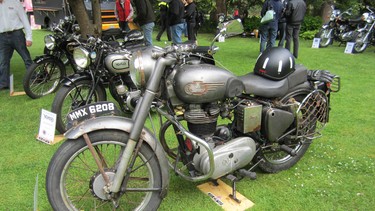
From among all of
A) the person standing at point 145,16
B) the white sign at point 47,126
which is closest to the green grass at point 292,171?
the white sign at point 47,126

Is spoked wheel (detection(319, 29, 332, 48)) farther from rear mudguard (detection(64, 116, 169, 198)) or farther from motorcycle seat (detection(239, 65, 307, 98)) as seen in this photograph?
rear mudguard (detection(64, 116, 169, 198))

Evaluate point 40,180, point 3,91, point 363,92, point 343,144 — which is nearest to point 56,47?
point 3,91

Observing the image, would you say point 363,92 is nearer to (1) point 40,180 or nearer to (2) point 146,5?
(2) point 146,5

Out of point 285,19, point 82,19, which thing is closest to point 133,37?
point 82,19

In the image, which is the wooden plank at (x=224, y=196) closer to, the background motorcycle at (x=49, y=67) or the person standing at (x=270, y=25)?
the background motorcycle at (x=49, y=67)

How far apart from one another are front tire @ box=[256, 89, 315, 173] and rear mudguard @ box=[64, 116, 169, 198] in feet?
3.15

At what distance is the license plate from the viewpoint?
6.93 feet

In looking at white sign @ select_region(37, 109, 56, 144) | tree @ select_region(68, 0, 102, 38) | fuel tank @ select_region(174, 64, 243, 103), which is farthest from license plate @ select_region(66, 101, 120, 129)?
tree @ select_region(68, 0, 102, 38)

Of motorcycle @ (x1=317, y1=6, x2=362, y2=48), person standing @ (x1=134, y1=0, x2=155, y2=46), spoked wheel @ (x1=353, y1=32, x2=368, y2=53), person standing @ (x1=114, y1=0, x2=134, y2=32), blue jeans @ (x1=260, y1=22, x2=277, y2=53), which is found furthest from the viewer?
motorcycle @ (x1=317, y1=6, x2=362, y2=48)

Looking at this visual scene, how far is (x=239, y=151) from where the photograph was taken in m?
2.42

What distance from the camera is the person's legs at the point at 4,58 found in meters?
5.46

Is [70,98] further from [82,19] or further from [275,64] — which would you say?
[82,19]

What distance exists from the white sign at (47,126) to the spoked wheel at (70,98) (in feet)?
2.37

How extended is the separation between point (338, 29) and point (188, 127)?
1037cm
